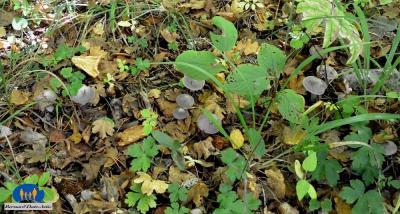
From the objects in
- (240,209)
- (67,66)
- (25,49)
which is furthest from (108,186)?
(25,49)

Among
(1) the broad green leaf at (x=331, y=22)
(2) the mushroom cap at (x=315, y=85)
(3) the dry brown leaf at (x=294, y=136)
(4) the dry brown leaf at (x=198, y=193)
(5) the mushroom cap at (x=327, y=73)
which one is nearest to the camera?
(1) the broad green leaf at (x=331, y=22)

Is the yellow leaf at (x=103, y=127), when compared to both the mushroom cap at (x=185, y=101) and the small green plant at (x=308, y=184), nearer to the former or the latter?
the mushroom cap at (x=185, y=101)

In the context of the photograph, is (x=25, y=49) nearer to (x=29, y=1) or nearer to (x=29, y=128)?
(x=29, y=1)

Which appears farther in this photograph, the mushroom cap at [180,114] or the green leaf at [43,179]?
the mushroom cap at [180,114]

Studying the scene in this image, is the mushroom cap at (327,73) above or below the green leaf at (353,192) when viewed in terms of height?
above

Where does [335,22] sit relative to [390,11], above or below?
above

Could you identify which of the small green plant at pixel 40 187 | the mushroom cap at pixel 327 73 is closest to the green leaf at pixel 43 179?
the small green plant at pixel 40 187
